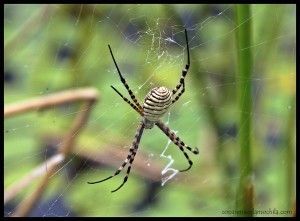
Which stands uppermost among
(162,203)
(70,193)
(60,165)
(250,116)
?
(250,116)

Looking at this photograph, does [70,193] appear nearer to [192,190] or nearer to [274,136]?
[192,190]

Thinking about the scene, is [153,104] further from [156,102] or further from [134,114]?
[134,114]

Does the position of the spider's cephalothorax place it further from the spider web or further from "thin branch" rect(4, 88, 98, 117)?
"thin branch" rect(4, 88, 98, 117)

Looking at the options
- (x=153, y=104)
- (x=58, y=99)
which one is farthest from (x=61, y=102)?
(x=153, y=104)

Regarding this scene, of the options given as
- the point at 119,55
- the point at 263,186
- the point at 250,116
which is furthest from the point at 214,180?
the point at 250,116

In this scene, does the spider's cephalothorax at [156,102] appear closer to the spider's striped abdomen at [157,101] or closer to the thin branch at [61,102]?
the spider's striped abdomen at [157,101]

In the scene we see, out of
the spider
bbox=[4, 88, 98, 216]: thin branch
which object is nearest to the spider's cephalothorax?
the spider

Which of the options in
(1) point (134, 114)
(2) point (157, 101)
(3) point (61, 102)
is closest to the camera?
(2) point (157, 101)
